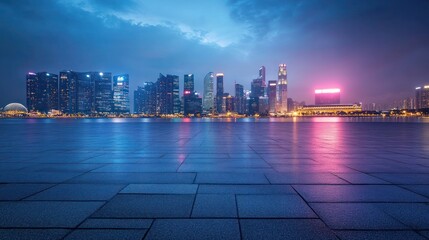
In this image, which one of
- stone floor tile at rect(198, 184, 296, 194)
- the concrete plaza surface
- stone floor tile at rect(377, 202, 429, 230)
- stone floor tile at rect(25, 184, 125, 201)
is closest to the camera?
the concrete plaza surface

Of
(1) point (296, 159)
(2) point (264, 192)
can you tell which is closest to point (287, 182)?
(2) point (264, 192)

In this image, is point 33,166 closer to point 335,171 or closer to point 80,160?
point 80,160

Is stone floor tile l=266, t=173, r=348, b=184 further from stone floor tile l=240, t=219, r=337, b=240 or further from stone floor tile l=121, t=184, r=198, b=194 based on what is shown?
stone floor tile l=240, t=219, r=337, b=240

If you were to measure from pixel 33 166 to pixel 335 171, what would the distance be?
10356 mm

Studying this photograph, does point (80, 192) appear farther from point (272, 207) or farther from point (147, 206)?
point (272, 207)

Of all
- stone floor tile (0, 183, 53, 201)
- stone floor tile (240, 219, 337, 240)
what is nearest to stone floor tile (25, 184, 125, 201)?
stone floor tile (0, 183, 53, 201)

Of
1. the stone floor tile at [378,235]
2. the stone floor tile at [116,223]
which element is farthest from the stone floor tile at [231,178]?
the stone floor tile at [378,235]

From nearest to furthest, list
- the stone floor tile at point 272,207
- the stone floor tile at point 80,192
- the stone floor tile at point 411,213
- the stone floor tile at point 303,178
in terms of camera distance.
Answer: the stone floor tile at point 411,213 < the stone floor tile at point 272,207 < the stone floor tile at point 80,192 < the stone floor tile at point 303,178

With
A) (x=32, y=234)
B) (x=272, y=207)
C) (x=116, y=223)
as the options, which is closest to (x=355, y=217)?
(x=272, y=207)

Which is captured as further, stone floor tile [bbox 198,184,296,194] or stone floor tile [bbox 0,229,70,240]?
stone floor tile [bbox 198,184,296,194]

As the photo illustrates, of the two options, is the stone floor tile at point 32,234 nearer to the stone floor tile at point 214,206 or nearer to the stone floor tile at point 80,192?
the stone floor tile at point 80,192

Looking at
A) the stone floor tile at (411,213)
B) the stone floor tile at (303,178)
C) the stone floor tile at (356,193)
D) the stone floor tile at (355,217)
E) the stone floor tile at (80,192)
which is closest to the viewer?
the stone floor tile at (355,217)

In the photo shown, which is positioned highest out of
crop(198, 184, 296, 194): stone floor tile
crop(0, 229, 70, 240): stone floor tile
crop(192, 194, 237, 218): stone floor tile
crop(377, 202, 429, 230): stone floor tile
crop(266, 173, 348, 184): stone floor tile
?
crop(377, 202, 429, 230): stone floor tile

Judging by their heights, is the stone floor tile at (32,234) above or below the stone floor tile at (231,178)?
below
